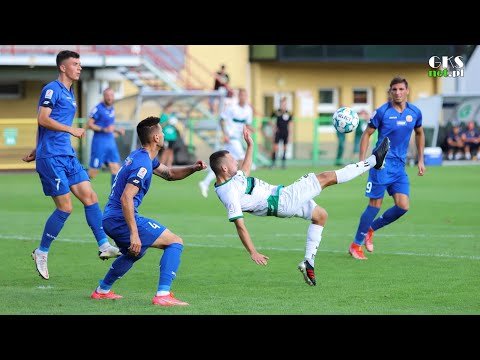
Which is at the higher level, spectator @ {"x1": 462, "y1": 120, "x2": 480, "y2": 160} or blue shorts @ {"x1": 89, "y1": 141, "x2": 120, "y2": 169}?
blue shorts @ {"x1": 89, "y1": 141, "x2": 120, "y2": 169}

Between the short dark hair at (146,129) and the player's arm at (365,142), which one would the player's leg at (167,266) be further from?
the player's arm at (365,142)

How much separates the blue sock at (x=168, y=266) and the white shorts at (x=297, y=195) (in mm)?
1392

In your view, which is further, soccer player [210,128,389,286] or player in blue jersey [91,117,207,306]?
soccer player [210,128,389,286]

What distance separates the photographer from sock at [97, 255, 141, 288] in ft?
30.2


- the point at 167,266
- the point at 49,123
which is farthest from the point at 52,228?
the point at 167,266

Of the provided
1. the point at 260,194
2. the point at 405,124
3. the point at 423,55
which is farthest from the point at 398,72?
the point at 260,194

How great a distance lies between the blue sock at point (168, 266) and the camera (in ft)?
29.5

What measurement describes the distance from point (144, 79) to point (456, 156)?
1177 centimetres

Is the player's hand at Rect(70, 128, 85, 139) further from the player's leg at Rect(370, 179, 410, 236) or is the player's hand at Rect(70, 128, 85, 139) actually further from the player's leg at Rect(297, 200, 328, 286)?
the player's leg at Rect(370, 179, 410, 236)

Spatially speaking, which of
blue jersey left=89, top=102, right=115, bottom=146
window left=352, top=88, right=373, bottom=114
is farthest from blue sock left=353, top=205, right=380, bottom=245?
window left=352, top=88, right=373, bottom=114

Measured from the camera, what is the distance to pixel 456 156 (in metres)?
35.1

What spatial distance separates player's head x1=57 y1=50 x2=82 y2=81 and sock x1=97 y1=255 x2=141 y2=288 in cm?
285

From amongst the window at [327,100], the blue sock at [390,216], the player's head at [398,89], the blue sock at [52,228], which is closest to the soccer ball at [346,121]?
the player's head at [398,89]
